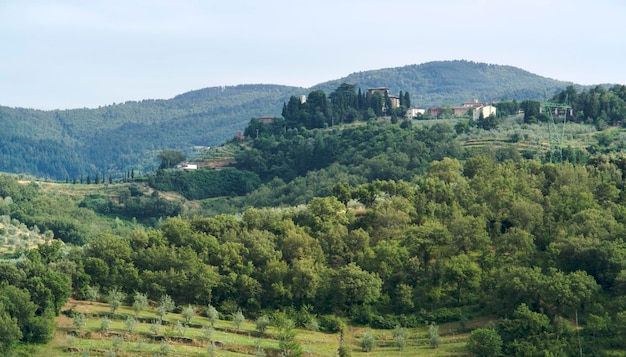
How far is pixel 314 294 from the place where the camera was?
4866 cm

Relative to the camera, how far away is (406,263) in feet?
165

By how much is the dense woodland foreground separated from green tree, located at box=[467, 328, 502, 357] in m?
0.06

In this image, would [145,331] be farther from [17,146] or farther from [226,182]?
[17,146]

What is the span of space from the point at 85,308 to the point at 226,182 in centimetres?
5221

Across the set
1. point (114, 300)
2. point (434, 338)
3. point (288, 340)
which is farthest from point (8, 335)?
point (434, 338)

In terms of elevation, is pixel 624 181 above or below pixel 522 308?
above

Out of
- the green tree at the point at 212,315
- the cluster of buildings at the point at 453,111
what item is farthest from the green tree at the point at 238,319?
the cluster of buildings at the point at 453,111

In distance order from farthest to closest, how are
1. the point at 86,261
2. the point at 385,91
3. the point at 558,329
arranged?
1. the point at 385,91
2. the point at 86,261
3. the point at 558,329

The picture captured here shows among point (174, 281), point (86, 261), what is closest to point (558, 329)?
point (174, 281)

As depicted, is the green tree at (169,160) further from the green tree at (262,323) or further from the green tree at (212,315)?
the green tree at (262,323)

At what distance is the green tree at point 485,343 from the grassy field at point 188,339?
1210mm

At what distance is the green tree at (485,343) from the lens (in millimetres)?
41000

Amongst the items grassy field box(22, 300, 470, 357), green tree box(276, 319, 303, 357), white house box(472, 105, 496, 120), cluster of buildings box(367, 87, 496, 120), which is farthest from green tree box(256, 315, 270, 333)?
white house box(472, 105, 496, 120)

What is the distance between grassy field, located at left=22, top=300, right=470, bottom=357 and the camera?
41.9 meters
